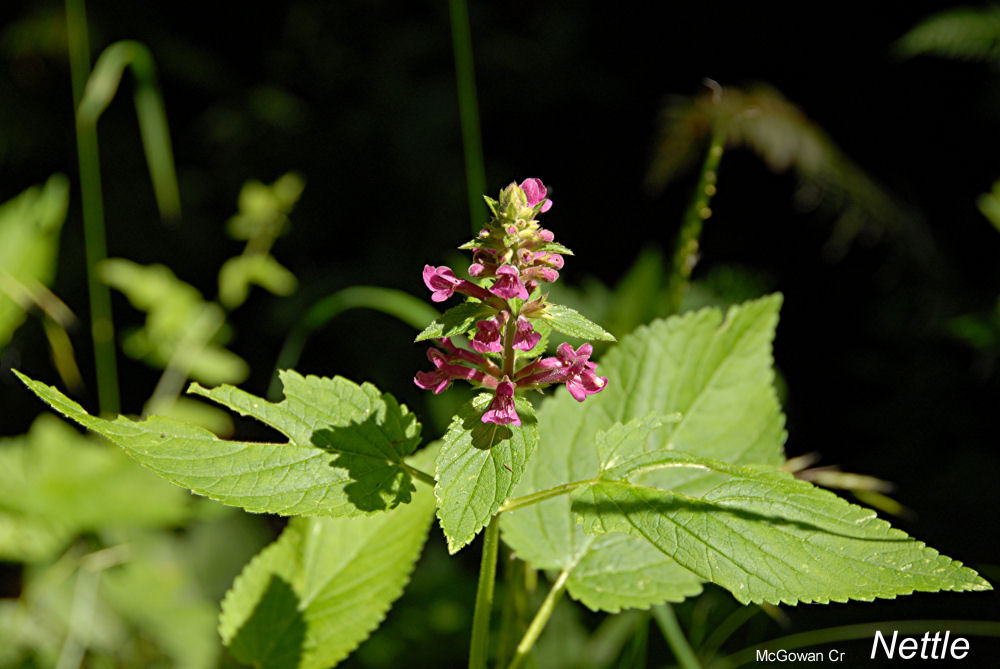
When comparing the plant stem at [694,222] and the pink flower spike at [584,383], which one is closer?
the pink flower spike at [584,383]

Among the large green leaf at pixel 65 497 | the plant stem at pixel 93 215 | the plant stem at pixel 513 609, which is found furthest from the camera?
the plant stem at pixel 93 215

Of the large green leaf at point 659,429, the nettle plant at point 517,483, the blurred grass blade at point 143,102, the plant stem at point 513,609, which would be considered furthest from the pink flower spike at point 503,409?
the blurred grass blade at point 143,102

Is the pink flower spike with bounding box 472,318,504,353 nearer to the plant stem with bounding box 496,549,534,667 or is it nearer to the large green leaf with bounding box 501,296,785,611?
the large green leaf with bounding box 501,296,785,611

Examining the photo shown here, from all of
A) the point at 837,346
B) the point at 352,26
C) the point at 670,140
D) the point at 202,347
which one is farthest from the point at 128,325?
the point at 837,346

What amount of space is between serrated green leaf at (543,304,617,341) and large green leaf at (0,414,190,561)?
1220 millimetres

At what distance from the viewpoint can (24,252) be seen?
1.99m

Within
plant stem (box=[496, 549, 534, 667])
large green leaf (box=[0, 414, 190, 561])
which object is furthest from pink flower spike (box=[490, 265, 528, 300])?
large green leaf (box=[0, 414, 190, 561])

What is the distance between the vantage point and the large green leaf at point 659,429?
100 centimetres

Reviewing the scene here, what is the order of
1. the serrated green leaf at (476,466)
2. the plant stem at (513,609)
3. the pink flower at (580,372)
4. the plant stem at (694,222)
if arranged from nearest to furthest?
1. the serrated green leaf at (476,466)
2. the pink flower at (580,372)
3. the plant stem at (513,609)
4. the plant stem at (694,222)

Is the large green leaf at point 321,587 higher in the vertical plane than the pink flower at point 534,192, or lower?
lower

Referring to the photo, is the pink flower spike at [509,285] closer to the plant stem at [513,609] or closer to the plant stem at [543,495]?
the plant stem at [543,495]

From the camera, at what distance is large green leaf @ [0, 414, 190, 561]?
1660mm

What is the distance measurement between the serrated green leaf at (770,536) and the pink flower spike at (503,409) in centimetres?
12

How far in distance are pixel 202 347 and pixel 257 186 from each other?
20.6 inches
